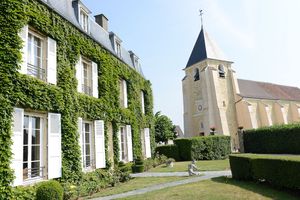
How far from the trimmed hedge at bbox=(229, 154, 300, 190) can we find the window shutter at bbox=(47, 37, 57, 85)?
7257 millimetres

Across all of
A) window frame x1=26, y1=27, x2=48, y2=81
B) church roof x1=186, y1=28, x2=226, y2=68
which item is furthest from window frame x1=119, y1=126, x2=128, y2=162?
church roof x1=186, y1=28, x2=226, y2=68

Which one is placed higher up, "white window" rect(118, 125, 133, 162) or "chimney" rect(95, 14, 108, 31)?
"chimney" rect(95, 14, 108, 31)

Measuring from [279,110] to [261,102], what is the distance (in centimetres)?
363

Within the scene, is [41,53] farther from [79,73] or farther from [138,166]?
[138,166]

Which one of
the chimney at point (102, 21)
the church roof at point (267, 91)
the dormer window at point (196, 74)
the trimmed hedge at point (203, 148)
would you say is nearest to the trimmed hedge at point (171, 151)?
the trimmed hedge at point (203, 148)

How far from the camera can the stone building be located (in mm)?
35688

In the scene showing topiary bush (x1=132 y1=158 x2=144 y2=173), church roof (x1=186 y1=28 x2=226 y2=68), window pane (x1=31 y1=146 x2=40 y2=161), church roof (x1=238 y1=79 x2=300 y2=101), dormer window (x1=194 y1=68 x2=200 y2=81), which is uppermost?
church roof (x1=186 y1=28 x2=226 y2=68)

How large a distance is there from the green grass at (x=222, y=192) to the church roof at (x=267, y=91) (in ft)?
100

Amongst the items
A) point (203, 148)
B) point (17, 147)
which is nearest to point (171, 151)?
point (203, 148)

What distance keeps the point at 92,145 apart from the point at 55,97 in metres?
3.05

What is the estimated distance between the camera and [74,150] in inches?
381

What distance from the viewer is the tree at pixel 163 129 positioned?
3797 centimetres

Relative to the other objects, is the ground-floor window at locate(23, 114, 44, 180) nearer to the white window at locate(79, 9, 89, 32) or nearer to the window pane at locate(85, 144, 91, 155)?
the window pane at locate(85, 144, 91, 155)

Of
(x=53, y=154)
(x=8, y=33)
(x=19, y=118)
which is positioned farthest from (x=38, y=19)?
(x=53, y=154)
